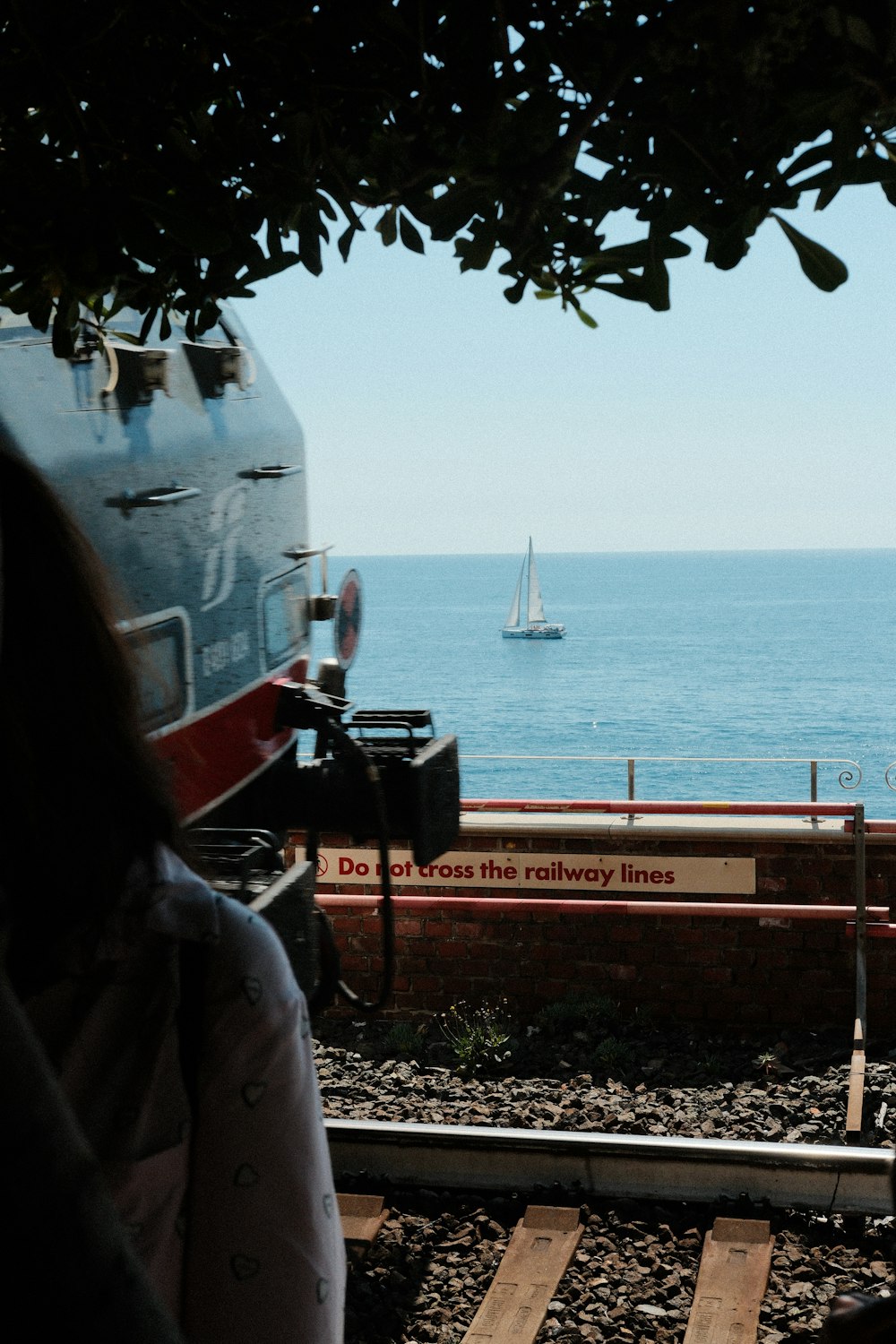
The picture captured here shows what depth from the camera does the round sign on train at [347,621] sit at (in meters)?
3.75

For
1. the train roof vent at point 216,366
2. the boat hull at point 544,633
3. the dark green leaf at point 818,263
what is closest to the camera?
the dark green leaf at point 818,263

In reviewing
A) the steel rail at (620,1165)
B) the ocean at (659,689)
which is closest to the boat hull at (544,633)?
the ocean at (659,689)

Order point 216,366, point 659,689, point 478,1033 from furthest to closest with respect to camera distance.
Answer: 1. point 659,689
2. point 478,1033
3. point 216,366

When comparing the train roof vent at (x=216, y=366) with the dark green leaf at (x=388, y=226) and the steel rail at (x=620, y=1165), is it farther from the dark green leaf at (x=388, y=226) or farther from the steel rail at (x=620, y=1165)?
the steel rail at (x=620, y=1165)

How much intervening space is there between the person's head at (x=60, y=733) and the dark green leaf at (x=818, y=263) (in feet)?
2.94

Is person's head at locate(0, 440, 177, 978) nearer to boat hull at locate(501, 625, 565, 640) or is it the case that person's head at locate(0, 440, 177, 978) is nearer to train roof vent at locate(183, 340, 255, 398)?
train roof vent at locate(183, 340, 255, 398)

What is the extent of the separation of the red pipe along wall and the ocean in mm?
1236

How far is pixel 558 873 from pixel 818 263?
5.69 meters

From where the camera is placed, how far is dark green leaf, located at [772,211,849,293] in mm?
1432

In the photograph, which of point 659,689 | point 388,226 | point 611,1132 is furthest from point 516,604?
point 388,226

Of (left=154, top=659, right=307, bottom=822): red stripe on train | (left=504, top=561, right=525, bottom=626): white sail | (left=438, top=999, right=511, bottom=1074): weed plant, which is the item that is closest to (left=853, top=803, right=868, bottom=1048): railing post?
(left=438, top=999, right=511, bottom=1074): weed plant

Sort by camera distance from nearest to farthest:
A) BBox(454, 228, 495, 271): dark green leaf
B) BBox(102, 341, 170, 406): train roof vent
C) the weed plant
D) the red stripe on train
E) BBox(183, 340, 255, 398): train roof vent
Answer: BBox(454, 228, 495, 271): dark green leaf < BBox(102, 341, 170, 406): train roof vent < the red stripe on train < BBox(183, 340, 255, 398): train roof vent < the weed plant

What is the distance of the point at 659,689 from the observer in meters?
76.6

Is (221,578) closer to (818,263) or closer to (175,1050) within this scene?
(818,263)
